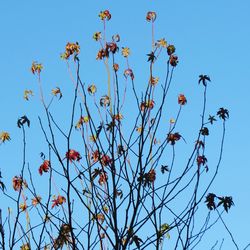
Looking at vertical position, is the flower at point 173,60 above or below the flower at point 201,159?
above

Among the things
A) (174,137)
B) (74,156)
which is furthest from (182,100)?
(74,156)

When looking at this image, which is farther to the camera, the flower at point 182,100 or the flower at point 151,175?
the flower at point 182,100

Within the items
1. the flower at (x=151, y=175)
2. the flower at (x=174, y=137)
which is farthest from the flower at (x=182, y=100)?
the flower at (x=151, y=175)

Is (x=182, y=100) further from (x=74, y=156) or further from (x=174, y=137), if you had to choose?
(x=74, y=156)

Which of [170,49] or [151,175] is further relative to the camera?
[170,49]

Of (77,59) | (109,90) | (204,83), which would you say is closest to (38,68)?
(77,59)

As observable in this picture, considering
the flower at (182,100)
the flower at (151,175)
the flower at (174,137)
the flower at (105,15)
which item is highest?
the flower at (105,15)

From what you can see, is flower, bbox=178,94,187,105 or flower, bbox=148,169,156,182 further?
flower, bbox=178,94,187,105

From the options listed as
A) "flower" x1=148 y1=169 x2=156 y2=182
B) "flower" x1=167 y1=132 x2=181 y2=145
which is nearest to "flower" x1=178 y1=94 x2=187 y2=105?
"flower" x1=167 y1=132 x2=181 y2=145

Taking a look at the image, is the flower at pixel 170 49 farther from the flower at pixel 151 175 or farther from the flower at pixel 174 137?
the flower at pixel 151 175

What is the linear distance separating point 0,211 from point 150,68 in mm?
2146

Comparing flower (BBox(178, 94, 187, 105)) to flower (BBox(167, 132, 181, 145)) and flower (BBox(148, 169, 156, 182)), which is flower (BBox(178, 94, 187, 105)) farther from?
flower (BBox(148, 169, 156, 182))

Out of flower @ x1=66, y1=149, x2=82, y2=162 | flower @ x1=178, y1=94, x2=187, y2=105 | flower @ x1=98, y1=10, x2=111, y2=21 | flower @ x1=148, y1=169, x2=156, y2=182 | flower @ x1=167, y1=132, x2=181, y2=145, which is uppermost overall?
flower @ x1=98, y1=10, x2=111, y2=21

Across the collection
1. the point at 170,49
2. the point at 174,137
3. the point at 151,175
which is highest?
the point at 170,49
